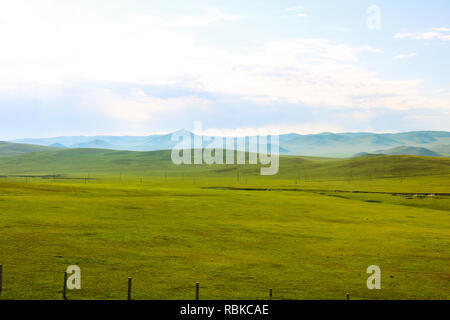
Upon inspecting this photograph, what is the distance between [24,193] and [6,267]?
177 feet

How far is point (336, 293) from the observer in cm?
2459

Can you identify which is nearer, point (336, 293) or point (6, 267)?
point (336, 293)

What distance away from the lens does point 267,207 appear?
7456 centimetres

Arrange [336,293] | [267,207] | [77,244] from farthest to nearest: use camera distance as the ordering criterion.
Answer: [267,207] → [77,244] → [336,293]

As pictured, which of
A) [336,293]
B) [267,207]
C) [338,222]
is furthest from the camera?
[267,207]

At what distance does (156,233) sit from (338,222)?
2735 centimetres
